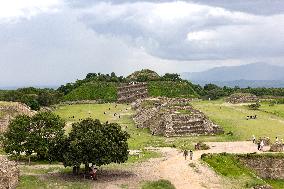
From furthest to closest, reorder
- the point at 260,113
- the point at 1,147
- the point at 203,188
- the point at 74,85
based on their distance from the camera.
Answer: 1. the point at 74,85
2. the point at 260,113
3. the point at 1,147
4. the point at 203,188

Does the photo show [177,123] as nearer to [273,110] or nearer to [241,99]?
[273,110]

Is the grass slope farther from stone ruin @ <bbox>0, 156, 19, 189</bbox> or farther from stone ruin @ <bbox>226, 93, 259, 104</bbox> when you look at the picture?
stone ruin @ <bbox>0, 156, 19, 189</bbox>

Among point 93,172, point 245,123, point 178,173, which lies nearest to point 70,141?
point 93,172

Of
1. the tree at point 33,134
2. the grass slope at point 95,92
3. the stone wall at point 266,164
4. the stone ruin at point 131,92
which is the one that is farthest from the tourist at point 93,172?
the grass slope at point 95,92

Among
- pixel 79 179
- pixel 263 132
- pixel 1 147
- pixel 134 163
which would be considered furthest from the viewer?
pixel 263 132

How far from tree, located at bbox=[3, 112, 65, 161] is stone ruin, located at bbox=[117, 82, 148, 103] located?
7589 centimetres

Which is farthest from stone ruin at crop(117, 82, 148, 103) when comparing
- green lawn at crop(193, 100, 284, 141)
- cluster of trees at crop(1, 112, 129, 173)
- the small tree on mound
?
the small tree on mound

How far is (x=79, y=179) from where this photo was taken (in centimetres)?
4000

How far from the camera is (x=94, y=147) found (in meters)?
39.4

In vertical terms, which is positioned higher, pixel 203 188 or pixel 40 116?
pixel 40 116

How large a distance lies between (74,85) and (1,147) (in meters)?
88.5

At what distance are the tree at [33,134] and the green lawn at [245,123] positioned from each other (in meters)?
24.6

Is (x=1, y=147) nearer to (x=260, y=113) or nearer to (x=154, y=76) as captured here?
(x=260, y=113)

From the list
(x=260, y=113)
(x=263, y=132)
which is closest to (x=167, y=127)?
(x=263, y=132)
